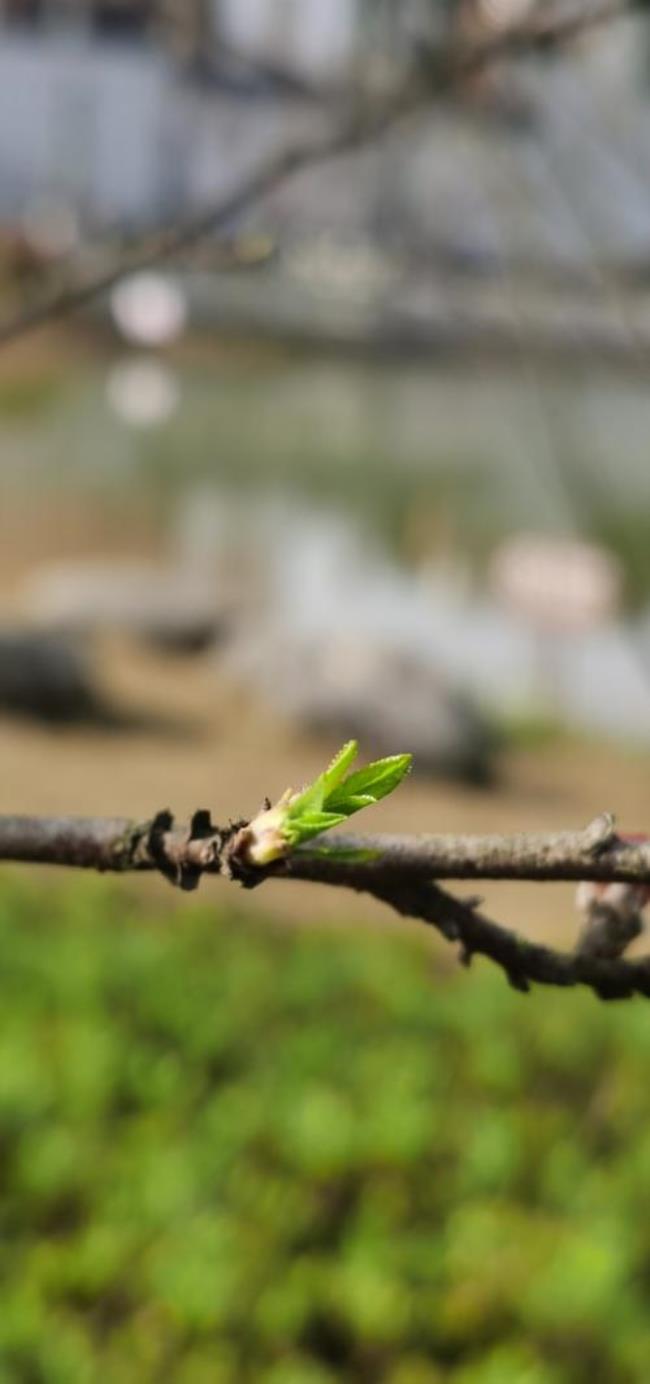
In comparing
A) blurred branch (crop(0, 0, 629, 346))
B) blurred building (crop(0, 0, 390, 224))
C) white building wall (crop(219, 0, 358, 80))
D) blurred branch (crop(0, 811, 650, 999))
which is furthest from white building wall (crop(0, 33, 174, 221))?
blurred branch (crop(0, 811, 650, 999))

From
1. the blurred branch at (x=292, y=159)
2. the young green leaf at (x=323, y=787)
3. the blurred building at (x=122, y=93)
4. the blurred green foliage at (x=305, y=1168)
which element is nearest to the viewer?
the young green leaf at (x=323, y=787)

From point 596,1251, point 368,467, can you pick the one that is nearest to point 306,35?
point 368,467

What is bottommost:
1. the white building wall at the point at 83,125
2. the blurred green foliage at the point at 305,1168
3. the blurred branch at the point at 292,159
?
the blurred green foliage at the point at 305,1168

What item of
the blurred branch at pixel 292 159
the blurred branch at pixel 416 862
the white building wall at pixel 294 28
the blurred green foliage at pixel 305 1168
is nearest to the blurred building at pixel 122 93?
the white building wall at pixel 294 28

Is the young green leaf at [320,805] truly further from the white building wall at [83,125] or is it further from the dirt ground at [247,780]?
the white building wall at [83,125]

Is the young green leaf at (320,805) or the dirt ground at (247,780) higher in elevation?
the dirt ground at (247,780)

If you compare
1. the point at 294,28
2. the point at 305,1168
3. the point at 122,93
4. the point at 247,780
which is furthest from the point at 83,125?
the point at 305,1168
